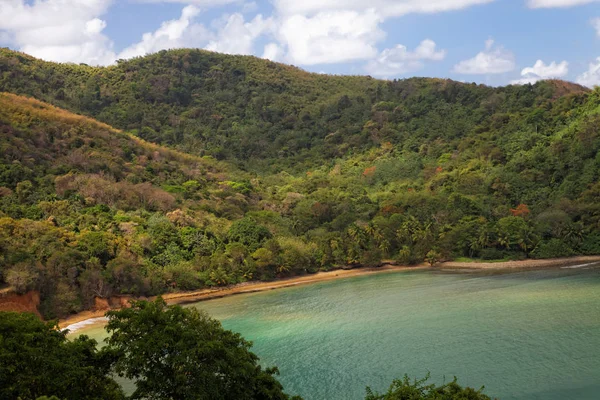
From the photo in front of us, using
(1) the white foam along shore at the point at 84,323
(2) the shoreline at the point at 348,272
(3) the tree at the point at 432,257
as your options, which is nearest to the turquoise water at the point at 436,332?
(1) the white foam along shore at the point at 84,323

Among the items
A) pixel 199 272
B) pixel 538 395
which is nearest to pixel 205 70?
pixel 199 272

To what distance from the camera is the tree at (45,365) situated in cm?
1485

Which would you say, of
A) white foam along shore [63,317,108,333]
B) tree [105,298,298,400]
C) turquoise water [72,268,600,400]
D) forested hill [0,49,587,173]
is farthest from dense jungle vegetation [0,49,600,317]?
tree [105,298,298,400]

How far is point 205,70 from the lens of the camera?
119000 millimetres

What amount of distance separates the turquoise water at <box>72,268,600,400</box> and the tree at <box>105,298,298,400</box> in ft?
25.0

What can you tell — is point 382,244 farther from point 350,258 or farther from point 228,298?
point 228,298

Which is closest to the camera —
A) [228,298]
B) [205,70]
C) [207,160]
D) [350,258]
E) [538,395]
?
[538,395]

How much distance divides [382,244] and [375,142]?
36.7 metres

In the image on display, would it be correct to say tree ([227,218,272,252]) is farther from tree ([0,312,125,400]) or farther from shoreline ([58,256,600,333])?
tree ([0,312,125,400])

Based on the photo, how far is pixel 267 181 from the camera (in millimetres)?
84375

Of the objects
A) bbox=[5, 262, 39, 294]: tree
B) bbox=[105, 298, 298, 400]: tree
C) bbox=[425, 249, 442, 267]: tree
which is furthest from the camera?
bbox=[425, 249, 442, 267]: tree

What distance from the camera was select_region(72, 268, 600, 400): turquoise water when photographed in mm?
24578

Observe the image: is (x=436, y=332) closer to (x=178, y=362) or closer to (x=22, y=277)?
(x=178, y=362)

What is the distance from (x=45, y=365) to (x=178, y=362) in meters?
3.64
